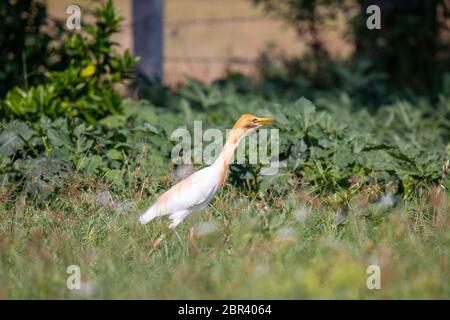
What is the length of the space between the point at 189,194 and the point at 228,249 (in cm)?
44

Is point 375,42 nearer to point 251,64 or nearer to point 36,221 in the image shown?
point 251,64

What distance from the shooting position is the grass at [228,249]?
3.60 meters

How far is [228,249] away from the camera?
4078mm

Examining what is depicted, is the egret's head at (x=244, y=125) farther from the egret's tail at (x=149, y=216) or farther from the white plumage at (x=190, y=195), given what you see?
the egret's tail at (x=149, y=216)

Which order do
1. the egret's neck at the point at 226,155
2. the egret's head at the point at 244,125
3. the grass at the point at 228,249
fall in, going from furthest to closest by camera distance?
the egret's head at the point at 244,125
the egret's neck at the point at 226,155
the grass at the point at 228,249

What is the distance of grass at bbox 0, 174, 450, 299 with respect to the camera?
3598 mm

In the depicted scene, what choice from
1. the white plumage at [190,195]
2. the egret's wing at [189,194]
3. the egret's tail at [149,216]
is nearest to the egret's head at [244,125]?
the white plumage at [190,195]

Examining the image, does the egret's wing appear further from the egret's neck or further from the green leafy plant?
the green leafy plant

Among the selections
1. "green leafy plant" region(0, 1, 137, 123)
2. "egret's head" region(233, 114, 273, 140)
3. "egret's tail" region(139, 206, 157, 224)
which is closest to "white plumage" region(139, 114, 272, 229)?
"egret's tail" region(139, 206, 157, 224)

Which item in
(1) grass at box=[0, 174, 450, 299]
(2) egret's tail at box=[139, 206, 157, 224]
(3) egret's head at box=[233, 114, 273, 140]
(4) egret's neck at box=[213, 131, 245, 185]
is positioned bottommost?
(1) grass at box=[0, 174, 450, 299]

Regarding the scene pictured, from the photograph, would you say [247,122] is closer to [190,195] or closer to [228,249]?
[190,195]

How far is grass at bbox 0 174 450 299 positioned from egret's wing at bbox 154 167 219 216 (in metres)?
0.11

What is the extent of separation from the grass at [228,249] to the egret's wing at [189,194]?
0.11 metres
